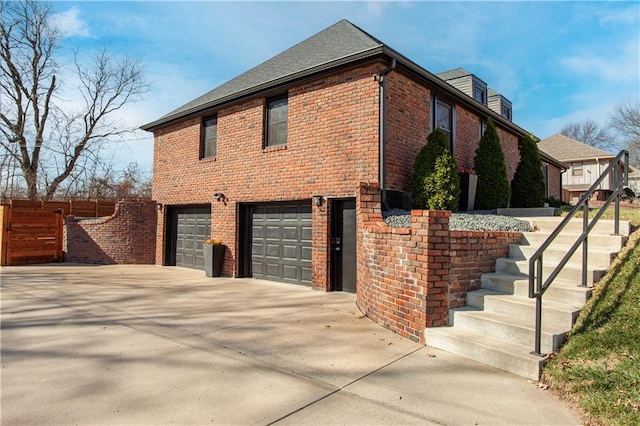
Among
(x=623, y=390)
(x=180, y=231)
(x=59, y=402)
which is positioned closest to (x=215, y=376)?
(x=59, y=402)

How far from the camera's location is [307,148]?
824cm

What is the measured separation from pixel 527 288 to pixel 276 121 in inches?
269

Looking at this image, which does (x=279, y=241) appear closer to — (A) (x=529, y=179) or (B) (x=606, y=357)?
(B) (x=606, y=357)

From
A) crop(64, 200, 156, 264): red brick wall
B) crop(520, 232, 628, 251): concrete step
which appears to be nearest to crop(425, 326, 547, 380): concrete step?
crop(520, 232, 628, 251): concrete step

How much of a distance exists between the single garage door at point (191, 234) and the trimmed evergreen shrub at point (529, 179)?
983 centimetres

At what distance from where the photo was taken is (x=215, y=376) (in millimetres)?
3338

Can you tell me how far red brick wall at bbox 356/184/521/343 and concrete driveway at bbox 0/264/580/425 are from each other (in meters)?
0.30

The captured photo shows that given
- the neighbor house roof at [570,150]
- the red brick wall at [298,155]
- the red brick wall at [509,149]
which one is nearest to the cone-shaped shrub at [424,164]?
the red brick wall at [298,155]

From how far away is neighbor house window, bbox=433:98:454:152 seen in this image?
9.14 metres

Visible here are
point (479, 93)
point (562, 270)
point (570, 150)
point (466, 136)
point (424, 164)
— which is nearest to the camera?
Answer: point (562, 270)

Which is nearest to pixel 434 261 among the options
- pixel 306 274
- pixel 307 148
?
pixel 306 274

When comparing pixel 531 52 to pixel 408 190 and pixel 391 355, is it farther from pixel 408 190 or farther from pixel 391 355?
pixel 391 355

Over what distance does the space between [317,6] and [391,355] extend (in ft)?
27.8

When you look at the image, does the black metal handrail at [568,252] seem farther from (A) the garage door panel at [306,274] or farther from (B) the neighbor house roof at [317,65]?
(A) the garage door panel at [306,274]
